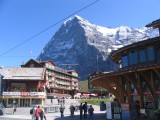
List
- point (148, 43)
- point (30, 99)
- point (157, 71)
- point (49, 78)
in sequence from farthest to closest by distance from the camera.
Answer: point (49, 78), point (30, 99), point (148, 43), point (157, 71)

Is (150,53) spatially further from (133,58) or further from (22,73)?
(22,73)

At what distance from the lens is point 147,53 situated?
98.5 feet

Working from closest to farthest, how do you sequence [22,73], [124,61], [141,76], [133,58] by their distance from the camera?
[141,76] < [133,58] < [124,61] < [22,73]

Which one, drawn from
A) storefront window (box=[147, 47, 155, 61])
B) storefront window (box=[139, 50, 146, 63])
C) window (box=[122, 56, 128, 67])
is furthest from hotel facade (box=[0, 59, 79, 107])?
storefront window (box=[147, 47, 155, 61])

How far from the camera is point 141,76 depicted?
97.0 feet

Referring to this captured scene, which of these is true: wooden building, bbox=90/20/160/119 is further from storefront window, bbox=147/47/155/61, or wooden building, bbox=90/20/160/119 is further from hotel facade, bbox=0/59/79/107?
hotel facade, bbox=0/59/79/107

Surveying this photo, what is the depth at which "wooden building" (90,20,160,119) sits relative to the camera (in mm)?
28141

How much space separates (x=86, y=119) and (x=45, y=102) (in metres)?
39.2

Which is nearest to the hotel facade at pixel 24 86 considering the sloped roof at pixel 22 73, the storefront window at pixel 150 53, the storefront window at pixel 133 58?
the sloped roof at pixel 22 73

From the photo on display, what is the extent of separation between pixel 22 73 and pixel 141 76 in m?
49.4

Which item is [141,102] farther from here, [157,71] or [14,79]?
[14,79]

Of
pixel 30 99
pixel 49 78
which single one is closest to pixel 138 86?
pixel 30 99

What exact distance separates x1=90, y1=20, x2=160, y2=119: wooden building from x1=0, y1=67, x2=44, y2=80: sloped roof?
4154cm

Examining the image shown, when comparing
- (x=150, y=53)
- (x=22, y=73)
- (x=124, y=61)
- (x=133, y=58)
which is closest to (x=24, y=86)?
(x=22, y=73)
